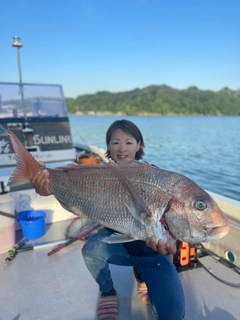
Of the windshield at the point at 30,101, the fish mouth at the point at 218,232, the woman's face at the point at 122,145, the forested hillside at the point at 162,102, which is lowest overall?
the fish mouth at the point at 218,232

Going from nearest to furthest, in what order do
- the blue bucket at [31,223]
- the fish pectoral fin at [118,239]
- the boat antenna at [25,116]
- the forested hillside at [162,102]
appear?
1. the fish pectoral fin at [118,239]
2. the blue bucket at [31,223]
3. the boat antenna at [25,116]
4. the forested hillside at [162,102]

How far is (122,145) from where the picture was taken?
7.80 feet

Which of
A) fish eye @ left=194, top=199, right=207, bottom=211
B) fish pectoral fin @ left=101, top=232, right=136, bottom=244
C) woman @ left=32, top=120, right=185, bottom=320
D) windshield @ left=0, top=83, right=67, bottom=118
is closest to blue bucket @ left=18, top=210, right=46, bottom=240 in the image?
woman @ left=32, top=120, right=185, bottom=320

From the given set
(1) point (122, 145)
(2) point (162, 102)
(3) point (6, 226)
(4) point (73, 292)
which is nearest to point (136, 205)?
(1) point (122, 145)

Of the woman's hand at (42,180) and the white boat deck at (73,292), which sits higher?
the woman's hand at (42,180)

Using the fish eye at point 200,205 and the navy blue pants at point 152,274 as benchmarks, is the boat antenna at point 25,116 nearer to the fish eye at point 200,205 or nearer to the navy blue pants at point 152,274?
the navy blue pants at point 152,274

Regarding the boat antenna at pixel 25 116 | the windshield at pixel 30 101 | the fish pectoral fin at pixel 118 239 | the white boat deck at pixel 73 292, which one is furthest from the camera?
the windshield at pixel 30 101

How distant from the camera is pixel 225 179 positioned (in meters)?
9.99

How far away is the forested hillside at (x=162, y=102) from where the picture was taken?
6369 centimetres

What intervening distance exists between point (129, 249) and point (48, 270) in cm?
128

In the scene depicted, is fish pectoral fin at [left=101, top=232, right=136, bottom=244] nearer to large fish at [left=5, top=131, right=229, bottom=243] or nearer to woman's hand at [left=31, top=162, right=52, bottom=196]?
large fish at [left=5, top=131, right=229, bottom=243]

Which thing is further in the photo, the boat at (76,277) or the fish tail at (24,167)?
the boat at (76,277)

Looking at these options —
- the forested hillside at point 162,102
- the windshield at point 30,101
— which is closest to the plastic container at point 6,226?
the windshield at point 30,101

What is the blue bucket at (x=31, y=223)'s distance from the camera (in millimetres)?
3400
